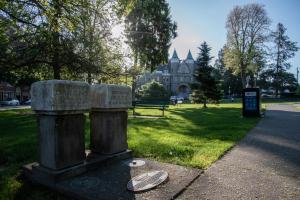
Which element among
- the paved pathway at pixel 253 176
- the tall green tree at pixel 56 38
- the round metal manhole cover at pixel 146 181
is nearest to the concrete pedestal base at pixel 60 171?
the round metal manhole cover at pixel 146 181

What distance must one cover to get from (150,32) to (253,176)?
29.4m

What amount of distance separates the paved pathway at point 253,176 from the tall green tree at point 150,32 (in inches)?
1021

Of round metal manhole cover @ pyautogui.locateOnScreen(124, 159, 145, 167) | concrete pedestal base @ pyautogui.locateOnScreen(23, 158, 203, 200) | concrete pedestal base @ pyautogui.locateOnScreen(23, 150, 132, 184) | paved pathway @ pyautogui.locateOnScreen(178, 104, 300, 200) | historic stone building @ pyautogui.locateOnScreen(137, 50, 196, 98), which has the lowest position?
paved pathway @ pyautogui.locateOnScreen(178, 104, 300, 200)

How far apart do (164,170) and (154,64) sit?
96.5 feet

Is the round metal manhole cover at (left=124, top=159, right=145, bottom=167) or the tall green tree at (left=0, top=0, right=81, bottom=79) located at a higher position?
the tall green tree at (left=0, top=0, right=81, bottom=79)

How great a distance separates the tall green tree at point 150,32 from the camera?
30.9m

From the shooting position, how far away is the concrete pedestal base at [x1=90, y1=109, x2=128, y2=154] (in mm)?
4781

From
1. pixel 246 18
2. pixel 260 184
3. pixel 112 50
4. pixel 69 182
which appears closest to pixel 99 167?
pixel 69 182

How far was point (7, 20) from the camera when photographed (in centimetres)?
869

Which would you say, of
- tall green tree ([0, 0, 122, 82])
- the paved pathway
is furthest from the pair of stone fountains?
tall green tree ([0, 0, 122, 82])

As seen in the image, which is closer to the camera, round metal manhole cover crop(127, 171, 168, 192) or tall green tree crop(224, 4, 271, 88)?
round metal manhole cover crop(127, 171, 168, 192)

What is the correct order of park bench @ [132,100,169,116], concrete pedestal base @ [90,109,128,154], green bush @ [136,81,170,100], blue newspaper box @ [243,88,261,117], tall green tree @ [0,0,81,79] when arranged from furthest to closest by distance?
green bush @ [136,81,170,100]
park bench @ [132,100,169,116]
blue newspaper box @ [243,88,261,117]
tall green tree @ [0,0,81,79]
concrete pedestal base @ [90,109,128,154]

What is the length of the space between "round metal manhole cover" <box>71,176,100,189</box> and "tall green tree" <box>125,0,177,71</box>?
2739 centimetres

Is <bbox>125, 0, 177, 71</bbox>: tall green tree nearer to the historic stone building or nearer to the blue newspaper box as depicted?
the blue newspaper box
